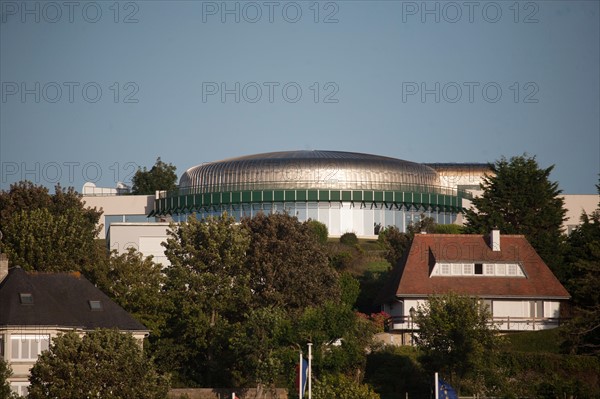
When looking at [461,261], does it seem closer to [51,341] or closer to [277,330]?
[277,330]

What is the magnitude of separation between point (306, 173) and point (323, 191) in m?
2.80

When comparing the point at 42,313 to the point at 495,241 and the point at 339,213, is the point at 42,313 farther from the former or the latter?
the point at 339,213

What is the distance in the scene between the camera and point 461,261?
70.9m

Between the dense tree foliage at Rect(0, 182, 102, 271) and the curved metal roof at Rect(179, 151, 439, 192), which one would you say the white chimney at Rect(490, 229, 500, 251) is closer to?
the dense tree foliage at Rect(0, 182, 102, 271)

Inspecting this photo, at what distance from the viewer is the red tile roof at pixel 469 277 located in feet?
227

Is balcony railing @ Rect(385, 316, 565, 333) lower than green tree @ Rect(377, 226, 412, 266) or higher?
lower

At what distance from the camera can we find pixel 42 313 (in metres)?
53.1

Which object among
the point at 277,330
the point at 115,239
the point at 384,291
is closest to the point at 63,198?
the point at 115,239

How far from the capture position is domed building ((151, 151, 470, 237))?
354ft

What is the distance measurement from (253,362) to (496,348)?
9897 mm

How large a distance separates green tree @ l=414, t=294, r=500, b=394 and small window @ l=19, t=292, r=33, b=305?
15737 millimetres

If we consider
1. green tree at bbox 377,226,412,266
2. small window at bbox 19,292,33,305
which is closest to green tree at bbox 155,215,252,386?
small window at bbox 19,292,33,305

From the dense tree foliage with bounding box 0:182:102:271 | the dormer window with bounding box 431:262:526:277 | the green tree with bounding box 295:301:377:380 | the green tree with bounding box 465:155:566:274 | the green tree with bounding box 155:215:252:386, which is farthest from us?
the green tree with bounding box 465:155:566:274

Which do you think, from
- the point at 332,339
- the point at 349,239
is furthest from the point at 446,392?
the point at 349,239
